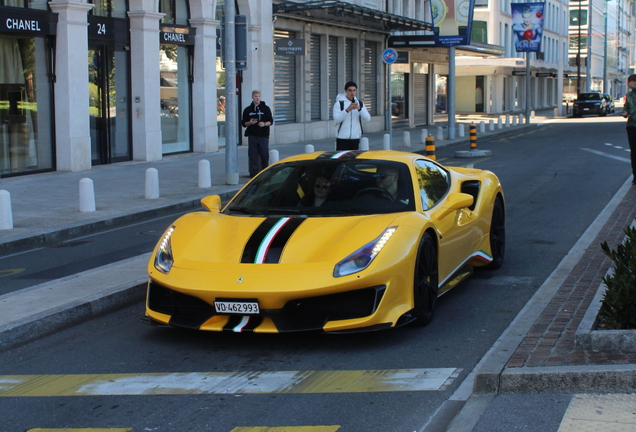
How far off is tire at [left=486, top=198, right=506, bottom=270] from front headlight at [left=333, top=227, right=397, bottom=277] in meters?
2.66

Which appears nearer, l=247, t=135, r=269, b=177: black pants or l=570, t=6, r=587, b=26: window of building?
l=247, t=135, r=269, b=177: black pants

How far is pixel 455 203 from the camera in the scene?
6.80 meters

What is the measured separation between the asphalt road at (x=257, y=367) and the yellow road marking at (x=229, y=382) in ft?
0.04

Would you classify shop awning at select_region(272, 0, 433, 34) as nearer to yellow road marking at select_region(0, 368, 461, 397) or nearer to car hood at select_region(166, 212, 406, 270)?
car hood at select_region(166, 212, 406, 270)

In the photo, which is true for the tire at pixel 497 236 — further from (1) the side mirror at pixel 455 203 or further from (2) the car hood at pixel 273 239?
(2) the car hood at pixel 273 239

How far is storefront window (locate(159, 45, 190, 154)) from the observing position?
920 inches

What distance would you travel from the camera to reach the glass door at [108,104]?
806 inches

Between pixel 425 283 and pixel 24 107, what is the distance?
14490 millimetres

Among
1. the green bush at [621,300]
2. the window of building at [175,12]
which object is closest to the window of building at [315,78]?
the window of building at [175,12]

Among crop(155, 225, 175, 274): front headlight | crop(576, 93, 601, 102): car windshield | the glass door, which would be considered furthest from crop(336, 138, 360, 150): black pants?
crop(576, 93, 601, 102): car windshield

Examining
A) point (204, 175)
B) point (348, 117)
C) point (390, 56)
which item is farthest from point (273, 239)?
point (390, 56)

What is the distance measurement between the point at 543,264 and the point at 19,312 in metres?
4.98

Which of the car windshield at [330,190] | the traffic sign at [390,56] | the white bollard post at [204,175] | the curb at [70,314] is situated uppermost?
the traffic sign at [390,56]

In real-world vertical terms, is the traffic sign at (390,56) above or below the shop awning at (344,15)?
below
